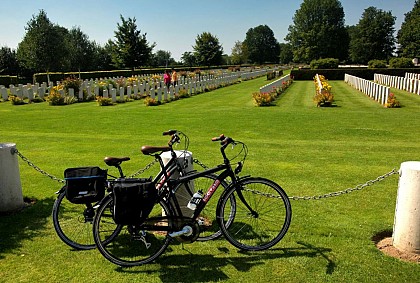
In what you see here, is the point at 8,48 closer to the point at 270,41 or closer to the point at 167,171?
the point at 167,171

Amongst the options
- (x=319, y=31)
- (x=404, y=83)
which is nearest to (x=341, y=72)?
(x=404, y=83)

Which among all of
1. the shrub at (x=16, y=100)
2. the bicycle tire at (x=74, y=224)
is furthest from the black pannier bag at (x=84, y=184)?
the shrub at (x=16, y=100)

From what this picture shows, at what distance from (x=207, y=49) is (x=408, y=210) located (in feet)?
227

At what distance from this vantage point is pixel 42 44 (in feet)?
119

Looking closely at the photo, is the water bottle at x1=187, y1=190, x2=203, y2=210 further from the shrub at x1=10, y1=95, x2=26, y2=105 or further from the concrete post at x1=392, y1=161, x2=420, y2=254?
the shrub at x1=10, y1=95, x2=26, y2=105

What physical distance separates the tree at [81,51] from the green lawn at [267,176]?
1738 inches

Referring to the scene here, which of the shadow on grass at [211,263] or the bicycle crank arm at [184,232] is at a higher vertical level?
the bicycle crank arm at [184,232]

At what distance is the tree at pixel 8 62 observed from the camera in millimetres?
47750

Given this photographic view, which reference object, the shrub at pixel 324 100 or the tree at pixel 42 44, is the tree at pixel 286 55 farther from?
the shrub at pixel 324 100

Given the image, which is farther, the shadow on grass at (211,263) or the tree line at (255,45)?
the tree line at (255,45)

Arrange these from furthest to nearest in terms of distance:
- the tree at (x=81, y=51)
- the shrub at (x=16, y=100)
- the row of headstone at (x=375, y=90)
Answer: the tree at (x=81, y=51) → the shrub at (x=16, y=100) → the row of headstone at (x=375, y=90)

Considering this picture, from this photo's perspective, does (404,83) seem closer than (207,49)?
Yes

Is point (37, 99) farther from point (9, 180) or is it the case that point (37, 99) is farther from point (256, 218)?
point (256, 218)

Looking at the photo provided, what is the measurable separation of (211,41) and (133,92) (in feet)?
162
